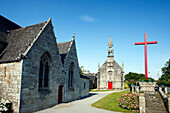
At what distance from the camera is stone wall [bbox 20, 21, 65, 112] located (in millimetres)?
10711

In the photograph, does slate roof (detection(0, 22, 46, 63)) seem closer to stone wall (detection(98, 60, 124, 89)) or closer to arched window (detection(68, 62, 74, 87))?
arched window (detection(68, 62, 74, 87))

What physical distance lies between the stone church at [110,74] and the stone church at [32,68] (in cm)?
2784

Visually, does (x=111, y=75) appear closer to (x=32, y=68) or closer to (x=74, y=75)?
(x=74, y=75)

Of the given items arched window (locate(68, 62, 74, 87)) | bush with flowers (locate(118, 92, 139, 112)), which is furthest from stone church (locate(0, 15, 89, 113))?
bush with flowers (locate(118, 92, 139, 112))

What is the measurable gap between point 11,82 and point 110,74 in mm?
36849

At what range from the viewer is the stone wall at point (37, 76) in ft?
35.1

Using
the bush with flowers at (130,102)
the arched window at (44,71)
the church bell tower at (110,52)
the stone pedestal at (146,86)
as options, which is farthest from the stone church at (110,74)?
the arched window at (44,71)

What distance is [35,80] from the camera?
1180cm

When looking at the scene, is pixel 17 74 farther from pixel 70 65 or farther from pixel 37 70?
pixel 70 65

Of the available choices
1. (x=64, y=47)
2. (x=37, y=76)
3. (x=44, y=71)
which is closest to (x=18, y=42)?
(x=44, y=71)

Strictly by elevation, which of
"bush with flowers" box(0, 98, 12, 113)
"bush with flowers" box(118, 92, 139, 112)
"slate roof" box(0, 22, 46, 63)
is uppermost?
"slate roof" box(0, 22, 46, 63)

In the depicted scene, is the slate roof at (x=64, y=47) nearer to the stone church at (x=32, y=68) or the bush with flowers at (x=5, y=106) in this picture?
the stone church at (x=32, y=68)

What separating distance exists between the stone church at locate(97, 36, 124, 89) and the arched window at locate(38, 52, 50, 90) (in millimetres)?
32843

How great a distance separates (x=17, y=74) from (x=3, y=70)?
177 centimetres
